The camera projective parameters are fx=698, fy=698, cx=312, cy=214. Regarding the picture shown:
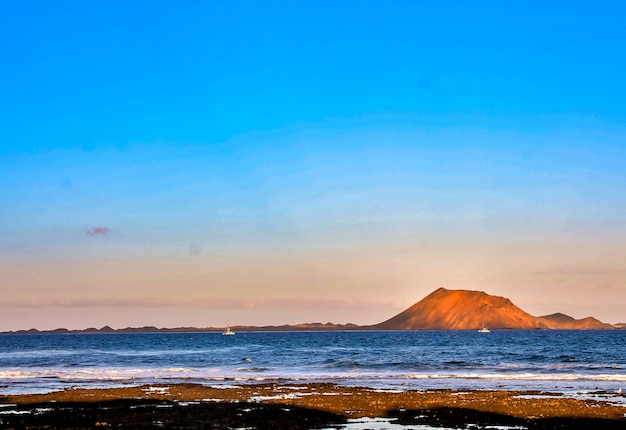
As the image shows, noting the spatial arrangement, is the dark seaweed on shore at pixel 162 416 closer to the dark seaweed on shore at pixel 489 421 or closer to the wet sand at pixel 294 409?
the wet sand at pixel 294 409

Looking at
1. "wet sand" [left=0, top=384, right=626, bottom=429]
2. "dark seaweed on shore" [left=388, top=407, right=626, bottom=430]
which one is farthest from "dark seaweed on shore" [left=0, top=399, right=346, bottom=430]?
"dark seaweed on shore" [left=388, top=407, right=626, bottom=430]

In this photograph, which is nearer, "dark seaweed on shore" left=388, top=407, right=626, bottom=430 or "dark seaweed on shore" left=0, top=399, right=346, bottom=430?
"dark seaweed on shore" left=388, top=407, right=626, bottom=430

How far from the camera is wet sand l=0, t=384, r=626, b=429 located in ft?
93.5

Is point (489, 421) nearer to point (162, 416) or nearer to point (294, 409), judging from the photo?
point (294, 409)

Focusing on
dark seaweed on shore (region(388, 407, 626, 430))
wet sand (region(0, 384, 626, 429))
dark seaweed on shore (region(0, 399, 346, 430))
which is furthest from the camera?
wet sand (region(0, 384, 626, 429))

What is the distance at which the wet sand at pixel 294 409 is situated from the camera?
93.5ft

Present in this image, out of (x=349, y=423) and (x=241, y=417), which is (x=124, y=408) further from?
(x=349, y=423)

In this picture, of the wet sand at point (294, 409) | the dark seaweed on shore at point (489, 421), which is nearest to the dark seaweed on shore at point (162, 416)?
the wet sand at point (294, 409)

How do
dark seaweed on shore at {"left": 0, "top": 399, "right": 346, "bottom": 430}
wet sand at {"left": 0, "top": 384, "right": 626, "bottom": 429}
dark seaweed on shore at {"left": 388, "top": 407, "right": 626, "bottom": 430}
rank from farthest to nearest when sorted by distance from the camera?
wet sand at {"left": 0, "top": 384, "right": 626, "bottom": 429}
dark seaweed on shore at {"left": 0, "top": 399, "right": 346, "bottom": 430}
dark seaweed on shore at {"left": 388, "top": 407, "right": 626, "bottom": 430}

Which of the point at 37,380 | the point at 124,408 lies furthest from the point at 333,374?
the point at 124,408

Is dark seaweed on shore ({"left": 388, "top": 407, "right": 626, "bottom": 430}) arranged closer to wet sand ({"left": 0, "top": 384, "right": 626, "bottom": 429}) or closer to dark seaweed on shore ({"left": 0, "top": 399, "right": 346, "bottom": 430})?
wet sand ({"left": 0, "top": 384, "right": 626, "bottom": 429})

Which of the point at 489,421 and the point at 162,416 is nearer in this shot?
the point at 489,421

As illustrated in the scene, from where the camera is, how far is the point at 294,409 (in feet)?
109

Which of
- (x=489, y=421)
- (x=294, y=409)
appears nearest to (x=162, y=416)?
(x=294, y=409)
